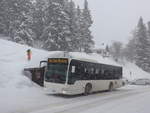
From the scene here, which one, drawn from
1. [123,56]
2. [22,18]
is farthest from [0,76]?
[123,56]

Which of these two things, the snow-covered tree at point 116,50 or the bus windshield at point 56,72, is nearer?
the bus windshield at point 56,72

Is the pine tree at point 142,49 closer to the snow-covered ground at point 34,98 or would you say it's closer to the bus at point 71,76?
the snow-covered ground at point 34,98

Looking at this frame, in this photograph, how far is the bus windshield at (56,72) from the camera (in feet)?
55.9

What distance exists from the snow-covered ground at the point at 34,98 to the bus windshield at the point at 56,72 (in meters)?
1.17

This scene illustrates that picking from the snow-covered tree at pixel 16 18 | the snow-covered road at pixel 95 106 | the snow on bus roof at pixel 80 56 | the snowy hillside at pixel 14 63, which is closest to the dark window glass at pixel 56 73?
the snow on bus roof at pixel 80 56

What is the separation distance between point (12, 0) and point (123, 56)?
129ft

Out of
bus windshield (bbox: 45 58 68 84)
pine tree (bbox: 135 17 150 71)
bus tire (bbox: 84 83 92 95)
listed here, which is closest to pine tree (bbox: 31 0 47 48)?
pine tree (bbox: 135 17 150 71)

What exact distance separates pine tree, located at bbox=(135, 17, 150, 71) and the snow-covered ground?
152 ft

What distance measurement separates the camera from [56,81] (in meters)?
17.1

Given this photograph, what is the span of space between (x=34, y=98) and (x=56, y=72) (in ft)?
8.81

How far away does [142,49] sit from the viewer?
6769cm

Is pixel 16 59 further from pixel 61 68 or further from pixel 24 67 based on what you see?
pixel 61 68

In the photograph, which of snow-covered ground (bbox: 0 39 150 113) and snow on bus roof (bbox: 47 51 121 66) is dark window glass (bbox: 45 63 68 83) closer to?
snow on bus roof (bbox: 47 51 121 66)

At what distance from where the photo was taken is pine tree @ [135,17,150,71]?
219ft
